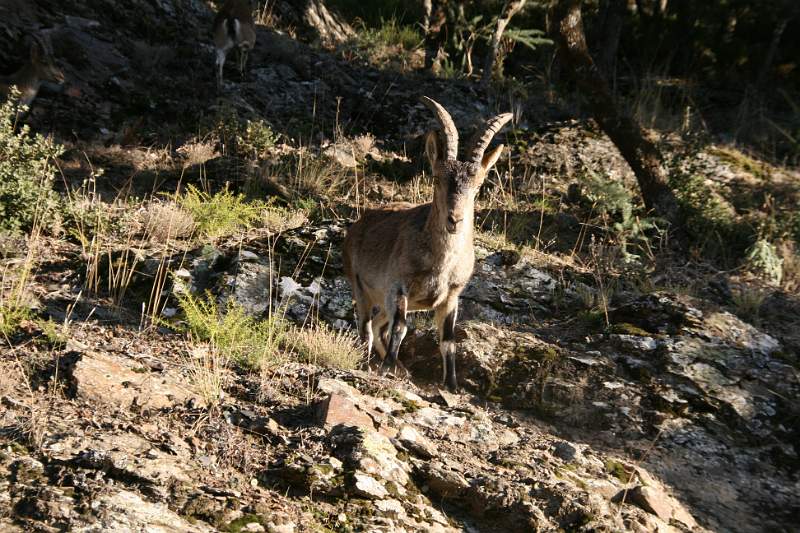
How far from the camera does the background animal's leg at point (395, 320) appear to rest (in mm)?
6555

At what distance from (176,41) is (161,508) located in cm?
1198

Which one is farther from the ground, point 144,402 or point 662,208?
point 662,208

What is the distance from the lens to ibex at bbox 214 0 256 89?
1328 centimetres

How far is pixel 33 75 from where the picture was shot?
11086 mm

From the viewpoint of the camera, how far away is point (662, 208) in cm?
1062

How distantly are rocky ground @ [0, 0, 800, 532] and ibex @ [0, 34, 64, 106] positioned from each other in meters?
0.30

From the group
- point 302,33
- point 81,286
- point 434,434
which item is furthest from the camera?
point 302,33

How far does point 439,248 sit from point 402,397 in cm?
132

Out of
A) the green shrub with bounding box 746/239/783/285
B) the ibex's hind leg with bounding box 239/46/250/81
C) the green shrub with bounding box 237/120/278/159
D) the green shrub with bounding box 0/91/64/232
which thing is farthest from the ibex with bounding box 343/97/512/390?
the ibex's hind leg with bounding box 239/46/250/81

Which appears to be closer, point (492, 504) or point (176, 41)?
point (492, 504)

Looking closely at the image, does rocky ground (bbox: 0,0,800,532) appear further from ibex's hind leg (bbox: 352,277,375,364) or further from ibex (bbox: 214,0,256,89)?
ibex (bbox: 214,0,256,89)

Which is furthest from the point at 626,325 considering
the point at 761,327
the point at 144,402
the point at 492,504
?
the point at 144,402

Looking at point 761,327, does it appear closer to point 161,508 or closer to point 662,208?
point 662,208

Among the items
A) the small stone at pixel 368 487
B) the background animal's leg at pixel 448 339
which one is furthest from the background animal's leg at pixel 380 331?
the small stone at pixel 368 487
